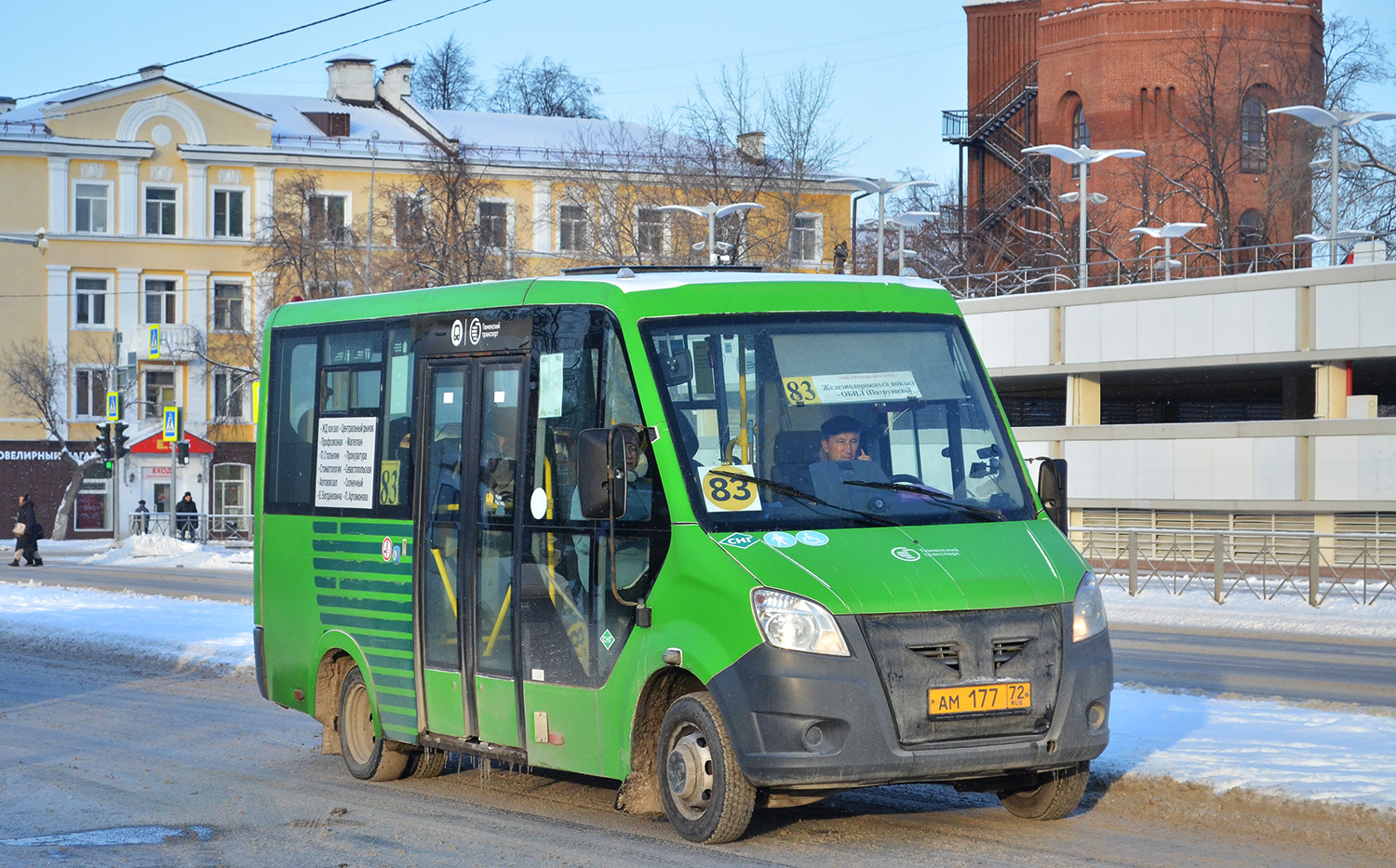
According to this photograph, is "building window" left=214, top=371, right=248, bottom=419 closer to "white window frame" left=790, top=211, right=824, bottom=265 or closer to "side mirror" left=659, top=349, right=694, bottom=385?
"white window frame" left=790, top=211, right=824, bottom=265

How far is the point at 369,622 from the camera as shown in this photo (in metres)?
10.3

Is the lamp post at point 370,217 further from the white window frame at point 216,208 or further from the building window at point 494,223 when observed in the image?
the white window frame at point 216,208

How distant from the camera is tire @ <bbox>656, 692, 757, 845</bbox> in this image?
300 inches

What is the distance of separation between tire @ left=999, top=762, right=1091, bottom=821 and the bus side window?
5012 millimetres

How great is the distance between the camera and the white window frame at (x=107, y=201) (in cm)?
6538

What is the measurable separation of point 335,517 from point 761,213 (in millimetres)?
48795

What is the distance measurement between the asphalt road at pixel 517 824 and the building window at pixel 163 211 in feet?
191

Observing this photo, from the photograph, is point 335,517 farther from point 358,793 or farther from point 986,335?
point 986,335

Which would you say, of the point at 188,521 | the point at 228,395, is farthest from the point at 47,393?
the point at 188,521

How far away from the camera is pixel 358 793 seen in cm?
985

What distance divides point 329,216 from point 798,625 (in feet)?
200

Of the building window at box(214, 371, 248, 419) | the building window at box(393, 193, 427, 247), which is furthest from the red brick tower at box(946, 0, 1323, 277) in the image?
the building window at box(214, 371, 248, 419)

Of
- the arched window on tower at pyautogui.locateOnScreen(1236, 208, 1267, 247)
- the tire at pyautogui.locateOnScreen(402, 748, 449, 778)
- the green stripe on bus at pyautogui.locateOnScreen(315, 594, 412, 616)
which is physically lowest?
the tire at pyautogui.locateOnScreen(402, 748, 449, 778)

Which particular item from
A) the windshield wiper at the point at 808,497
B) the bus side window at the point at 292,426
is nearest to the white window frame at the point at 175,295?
the bus side window at the point at 292,426
